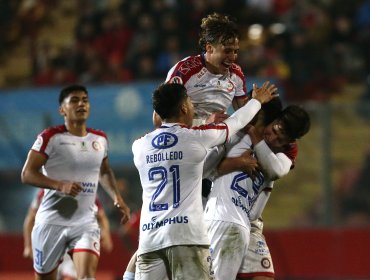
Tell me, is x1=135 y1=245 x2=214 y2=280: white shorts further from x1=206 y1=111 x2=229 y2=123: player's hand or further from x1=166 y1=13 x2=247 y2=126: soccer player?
x1=166 y1=13 x2=247 y2=126: soccer player

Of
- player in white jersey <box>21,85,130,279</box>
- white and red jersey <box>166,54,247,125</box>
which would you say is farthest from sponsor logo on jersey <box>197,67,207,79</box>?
player in white jersey <box>21,85,130,279</box>

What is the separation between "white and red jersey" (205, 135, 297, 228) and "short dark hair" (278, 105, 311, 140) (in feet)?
0.64

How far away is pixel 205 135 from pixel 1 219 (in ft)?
27.2

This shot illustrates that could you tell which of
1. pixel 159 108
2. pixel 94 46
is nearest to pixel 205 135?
pixel 159 108

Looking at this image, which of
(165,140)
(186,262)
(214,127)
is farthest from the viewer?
(214,127)

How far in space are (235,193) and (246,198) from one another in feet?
0.37

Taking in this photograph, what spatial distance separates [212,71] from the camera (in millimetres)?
7562

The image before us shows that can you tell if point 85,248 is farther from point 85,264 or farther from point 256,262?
point 256,262

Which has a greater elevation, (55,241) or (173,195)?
A: (55,241)

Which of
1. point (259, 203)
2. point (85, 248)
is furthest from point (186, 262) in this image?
point (85, 248)

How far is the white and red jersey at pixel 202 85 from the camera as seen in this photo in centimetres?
745

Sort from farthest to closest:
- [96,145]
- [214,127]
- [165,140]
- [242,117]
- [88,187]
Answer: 1. [96,145]
2. [88,187]
3. [242,117]
4. [214,127]
5. [165,140]

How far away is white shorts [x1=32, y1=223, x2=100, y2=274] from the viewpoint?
8.87 m

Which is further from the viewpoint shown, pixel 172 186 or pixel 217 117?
pixel 217 117
